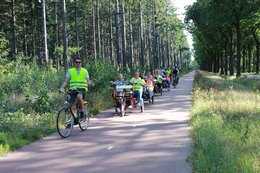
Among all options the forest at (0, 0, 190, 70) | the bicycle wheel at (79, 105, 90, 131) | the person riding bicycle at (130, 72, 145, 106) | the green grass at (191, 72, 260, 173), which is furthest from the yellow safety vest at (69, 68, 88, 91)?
the forest at (0, 0, 190, 70)

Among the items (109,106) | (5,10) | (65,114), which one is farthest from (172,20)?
(65,114)

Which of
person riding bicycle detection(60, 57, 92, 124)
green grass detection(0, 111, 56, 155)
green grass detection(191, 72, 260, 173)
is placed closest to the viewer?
green grass detection(191, 72, 260, 173)

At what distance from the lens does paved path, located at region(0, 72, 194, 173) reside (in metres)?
7.19

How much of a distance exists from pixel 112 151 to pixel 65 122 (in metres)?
2.55

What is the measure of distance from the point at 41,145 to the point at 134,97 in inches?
310

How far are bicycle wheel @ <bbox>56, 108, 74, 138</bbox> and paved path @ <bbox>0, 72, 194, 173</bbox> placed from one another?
0.64 feet

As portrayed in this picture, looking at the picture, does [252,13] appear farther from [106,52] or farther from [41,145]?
[106,52]

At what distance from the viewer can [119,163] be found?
746 cm

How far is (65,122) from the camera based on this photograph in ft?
34.9

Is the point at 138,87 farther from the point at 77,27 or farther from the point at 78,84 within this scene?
the point at 77,27

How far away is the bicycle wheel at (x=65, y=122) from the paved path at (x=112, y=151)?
0.64 ft

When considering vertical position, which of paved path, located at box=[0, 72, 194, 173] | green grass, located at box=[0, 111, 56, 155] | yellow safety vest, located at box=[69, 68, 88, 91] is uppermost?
yellow safety vest, located at box=[69, 68, 88, 91]

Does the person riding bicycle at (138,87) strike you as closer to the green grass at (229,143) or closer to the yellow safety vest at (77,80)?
the green grass at (229,143)

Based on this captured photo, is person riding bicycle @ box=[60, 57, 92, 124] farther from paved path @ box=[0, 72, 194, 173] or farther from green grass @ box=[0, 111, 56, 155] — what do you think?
green grass @ box=[0, 111, 56, 155]
